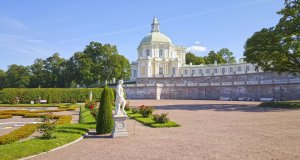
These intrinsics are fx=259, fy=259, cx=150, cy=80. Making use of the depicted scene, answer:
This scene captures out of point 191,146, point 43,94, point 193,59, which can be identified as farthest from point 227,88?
point 191,146

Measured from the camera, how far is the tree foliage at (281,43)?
30188mm

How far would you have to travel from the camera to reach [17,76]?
82.4 metres

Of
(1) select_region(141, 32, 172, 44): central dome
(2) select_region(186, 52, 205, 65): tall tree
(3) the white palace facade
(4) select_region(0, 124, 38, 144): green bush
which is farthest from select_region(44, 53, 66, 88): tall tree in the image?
(4) select_region(0, 124, 38, 144): green bush

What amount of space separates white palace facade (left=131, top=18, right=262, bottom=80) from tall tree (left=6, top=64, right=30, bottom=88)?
112ft

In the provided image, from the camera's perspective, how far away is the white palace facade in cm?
8194

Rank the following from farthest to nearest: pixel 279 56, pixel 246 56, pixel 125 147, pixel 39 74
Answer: pixel 39 74
pixel 246 56
pixel 279 56
pixel 125 147

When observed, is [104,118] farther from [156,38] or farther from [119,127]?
[156,38]

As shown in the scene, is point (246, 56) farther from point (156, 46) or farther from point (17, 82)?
point (17, 82)

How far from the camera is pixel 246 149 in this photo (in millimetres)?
10109

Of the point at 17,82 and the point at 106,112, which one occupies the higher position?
the point at 17,82

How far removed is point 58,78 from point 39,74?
585 cm

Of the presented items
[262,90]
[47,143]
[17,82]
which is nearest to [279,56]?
[262,90]

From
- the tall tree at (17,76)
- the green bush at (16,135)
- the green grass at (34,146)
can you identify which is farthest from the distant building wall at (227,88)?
the green bush at (16,135)

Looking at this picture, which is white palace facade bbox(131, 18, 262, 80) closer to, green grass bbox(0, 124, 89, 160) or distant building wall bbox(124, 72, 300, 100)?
distant building wall bbox(124, 72, 300, 100)
